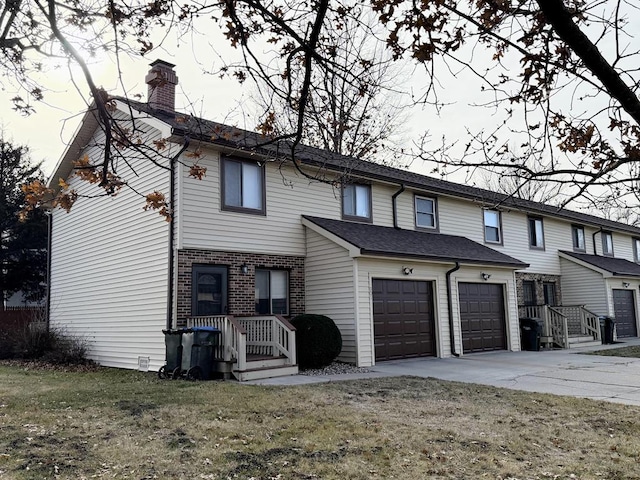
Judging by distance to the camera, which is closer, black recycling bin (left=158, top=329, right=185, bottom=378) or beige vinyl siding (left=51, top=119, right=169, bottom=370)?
black recycling bin (left=158, top=329, right=185, bottom=378)

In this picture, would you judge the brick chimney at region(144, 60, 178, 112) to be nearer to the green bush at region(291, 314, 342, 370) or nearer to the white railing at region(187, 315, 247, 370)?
the white railing at region(187, 315, 247, 370)

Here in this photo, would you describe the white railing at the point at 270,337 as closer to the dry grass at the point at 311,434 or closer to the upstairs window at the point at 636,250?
the dry grass at the point at 311,434

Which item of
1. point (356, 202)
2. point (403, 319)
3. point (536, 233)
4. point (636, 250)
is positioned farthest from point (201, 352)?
point (636, 250)

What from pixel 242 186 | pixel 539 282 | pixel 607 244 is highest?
pixel 242 186

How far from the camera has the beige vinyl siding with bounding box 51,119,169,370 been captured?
13398mm

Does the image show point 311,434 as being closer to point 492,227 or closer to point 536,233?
point 492,227

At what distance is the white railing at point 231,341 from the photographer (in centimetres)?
1128

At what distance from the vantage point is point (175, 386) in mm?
10234

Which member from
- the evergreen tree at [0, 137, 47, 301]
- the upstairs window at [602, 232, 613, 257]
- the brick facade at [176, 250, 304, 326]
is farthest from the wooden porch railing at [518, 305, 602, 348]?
the evergreen tree at [0, 137, 47, 301]

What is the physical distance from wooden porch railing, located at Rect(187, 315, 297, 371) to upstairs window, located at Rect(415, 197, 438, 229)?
7414 mm

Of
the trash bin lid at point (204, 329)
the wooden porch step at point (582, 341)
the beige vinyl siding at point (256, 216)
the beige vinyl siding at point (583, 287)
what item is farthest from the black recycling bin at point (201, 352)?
the beige vinyl siding at point (583, 287)

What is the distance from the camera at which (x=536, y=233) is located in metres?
23.2

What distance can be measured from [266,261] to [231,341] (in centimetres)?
326

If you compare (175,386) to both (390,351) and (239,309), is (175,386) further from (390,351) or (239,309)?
(390,351)
